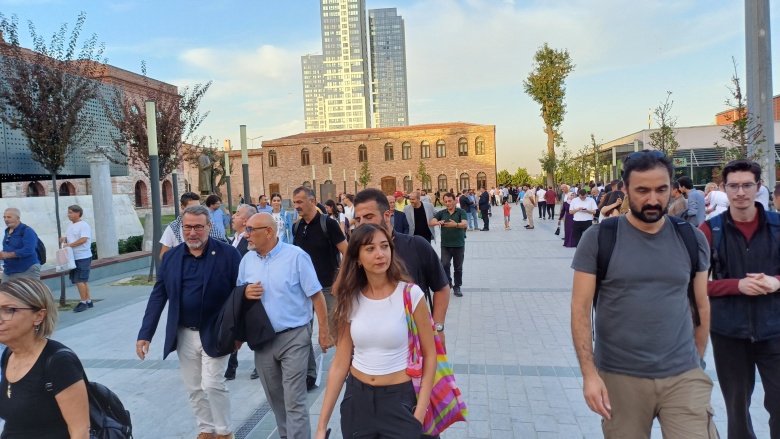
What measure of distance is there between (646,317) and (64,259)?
9.46 metres

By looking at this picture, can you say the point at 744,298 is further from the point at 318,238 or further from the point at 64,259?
the point at 64,259

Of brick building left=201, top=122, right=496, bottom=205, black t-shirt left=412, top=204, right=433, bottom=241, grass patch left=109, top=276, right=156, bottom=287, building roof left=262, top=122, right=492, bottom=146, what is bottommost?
grass patch left=109, top=276, right=156, bottom=287

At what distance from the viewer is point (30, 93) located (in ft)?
38.0

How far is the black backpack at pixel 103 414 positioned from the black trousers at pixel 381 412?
1048 mm

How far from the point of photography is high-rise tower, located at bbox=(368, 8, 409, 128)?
152m

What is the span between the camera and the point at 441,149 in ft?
192

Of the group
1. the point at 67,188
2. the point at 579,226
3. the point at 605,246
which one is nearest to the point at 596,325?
the point at 605,246

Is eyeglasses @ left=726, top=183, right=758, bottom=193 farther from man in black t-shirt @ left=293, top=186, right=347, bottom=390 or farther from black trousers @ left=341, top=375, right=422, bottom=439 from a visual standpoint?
man in black t-shirt @ left=293, top=186, right=347, bottom=390

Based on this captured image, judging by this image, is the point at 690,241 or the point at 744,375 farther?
the point at 744,375

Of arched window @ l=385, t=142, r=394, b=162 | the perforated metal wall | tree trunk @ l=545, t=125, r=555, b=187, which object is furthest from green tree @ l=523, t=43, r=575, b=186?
the perforated metal wall

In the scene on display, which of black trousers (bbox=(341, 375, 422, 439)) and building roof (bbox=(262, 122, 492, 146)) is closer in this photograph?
black trousers (bbox=(341, 375, 422, 439))

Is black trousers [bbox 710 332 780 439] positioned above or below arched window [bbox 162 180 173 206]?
below

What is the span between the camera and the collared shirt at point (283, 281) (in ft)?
12.8

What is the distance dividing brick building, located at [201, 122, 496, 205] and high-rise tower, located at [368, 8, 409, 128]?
92460mm
